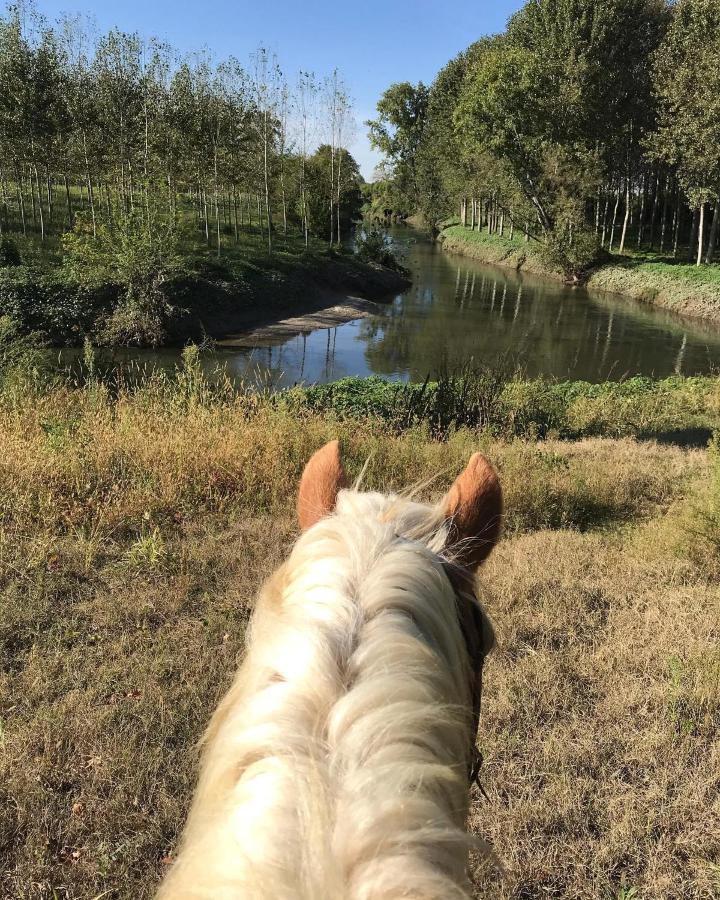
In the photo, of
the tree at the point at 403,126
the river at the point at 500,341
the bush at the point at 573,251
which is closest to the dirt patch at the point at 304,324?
the river at the point at 500,341

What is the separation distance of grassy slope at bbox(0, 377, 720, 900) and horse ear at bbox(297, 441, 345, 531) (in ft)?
4.19

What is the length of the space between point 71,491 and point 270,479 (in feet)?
5.14

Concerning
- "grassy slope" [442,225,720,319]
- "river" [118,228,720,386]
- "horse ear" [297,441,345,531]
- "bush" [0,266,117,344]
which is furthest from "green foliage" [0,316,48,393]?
"grassy slope" [442,225,720,319]

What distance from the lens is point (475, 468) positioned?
1235mm

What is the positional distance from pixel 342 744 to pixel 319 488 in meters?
0.60

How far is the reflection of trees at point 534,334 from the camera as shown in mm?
18141

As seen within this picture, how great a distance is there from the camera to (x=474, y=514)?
1160 millimetres

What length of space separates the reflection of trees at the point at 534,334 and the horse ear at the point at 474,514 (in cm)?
1256

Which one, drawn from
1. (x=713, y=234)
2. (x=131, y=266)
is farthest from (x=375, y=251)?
(x=131, y=266)

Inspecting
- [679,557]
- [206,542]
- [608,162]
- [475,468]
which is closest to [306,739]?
[475,468]

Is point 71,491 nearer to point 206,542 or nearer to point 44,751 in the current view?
point 206,542

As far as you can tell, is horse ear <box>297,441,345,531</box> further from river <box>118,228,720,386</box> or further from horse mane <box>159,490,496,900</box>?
river <box>118,228,720,386</box>

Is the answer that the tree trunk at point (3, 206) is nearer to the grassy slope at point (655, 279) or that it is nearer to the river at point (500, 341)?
the river at point (500, 341)

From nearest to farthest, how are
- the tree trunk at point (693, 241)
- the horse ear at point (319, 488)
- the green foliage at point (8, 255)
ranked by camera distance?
the horse ear at point (319, 488), the green foliage at point (8, 255), the tree trunk at point (693, 241)
